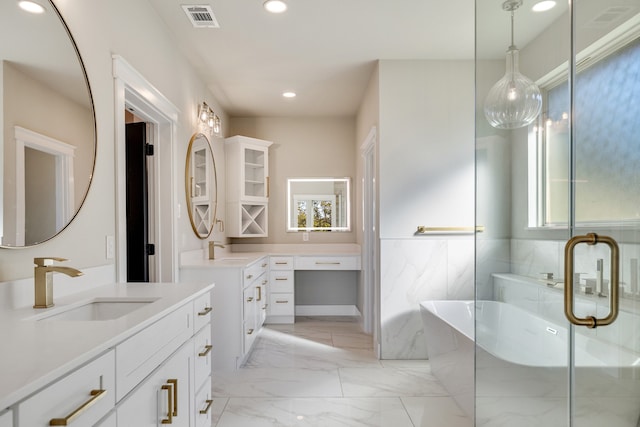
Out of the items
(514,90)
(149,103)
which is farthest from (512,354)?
(149,103)

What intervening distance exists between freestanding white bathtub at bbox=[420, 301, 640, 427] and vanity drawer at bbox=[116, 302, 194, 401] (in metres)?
1.33

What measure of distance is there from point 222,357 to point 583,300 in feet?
9.03

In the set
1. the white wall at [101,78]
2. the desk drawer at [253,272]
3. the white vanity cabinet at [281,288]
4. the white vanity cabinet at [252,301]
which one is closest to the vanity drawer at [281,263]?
the white vanity cabinet at [281,288]

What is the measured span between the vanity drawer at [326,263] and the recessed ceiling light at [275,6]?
2.92 meters

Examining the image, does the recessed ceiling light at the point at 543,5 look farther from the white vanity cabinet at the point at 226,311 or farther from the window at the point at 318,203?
the window at the point at 318,203

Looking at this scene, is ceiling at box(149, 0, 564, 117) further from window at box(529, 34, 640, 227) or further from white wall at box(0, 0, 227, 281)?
window at box(529, 34, 640, 227)

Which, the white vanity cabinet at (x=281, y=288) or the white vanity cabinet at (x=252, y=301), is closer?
the white vanity cabinet at (x=252, y=301)

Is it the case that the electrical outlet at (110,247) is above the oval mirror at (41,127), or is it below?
below

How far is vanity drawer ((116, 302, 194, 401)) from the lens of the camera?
1.16 meters

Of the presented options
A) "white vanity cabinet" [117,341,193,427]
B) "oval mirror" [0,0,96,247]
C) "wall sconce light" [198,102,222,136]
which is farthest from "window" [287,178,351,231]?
"white vanity cabinet" [117,341,193,427]

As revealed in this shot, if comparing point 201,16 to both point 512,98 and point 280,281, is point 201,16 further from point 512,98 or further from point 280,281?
point 280,281

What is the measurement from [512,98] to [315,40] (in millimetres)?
2063

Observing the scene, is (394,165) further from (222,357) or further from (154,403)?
(154,403)

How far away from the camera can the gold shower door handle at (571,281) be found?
1182 mm
